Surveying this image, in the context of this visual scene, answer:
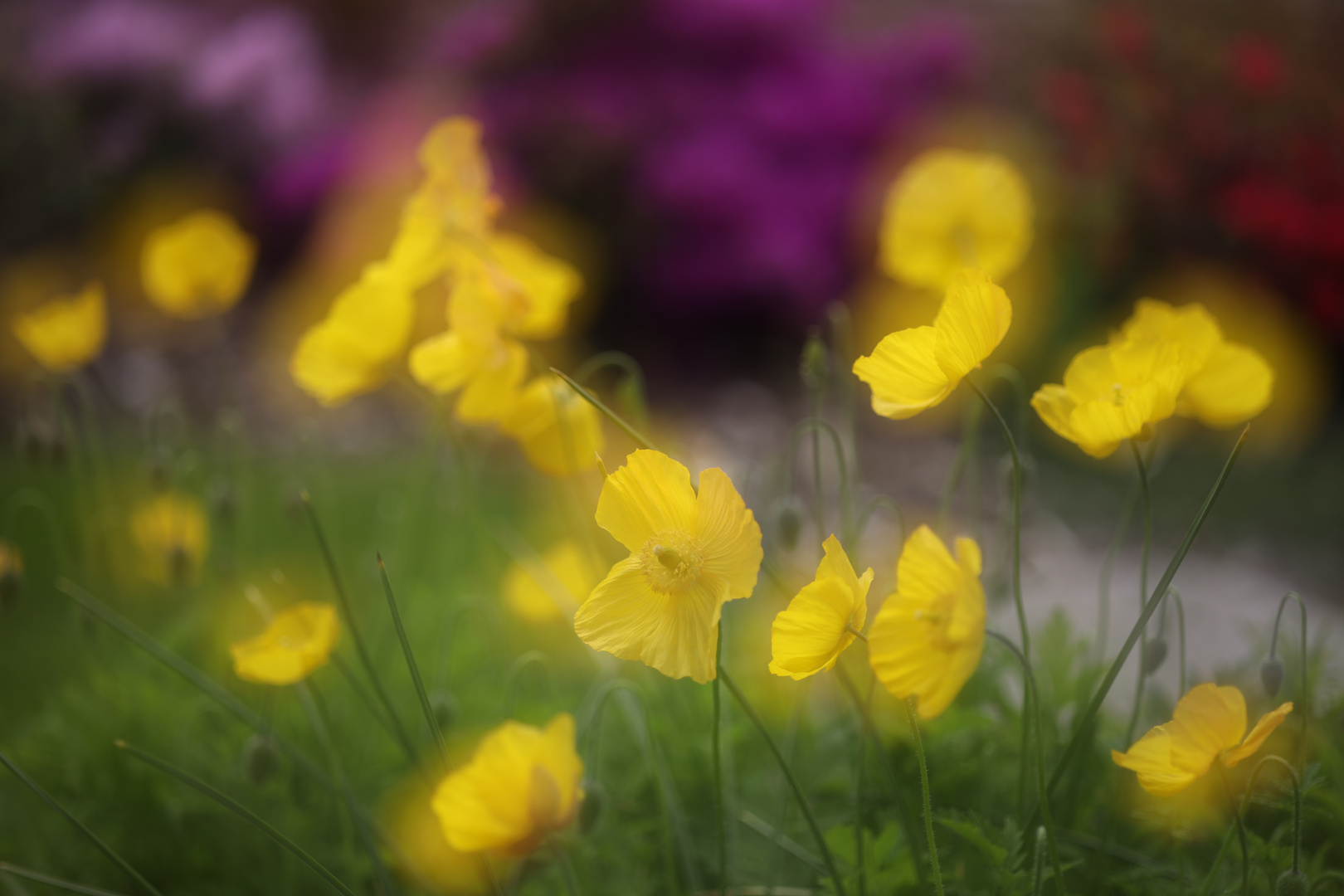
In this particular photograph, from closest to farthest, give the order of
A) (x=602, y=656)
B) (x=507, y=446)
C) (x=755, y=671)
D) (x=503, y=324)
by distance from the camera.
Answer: (x=503, y=324), (x=755, y=671), (x=602, y=656), (x=507, y=446)

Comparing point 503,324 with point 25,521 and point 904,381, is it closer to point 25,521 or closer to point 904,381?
point 904,381

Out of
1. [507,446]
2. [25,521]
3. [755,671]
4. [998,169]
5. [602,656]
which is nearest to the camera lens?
[998,169]

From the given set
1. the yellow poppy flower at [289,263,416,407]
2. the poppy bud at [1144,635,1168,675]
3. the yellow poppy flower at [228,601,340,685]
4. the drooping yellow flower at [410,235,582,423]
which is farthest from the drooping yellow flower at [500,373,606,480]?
the poppy bud at [1144,635,1168,675]

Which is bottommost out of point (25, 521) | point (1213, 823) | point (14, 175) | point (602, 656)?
point (25, 521)

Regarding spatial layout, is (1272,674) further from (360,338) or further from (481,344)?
(360,338)

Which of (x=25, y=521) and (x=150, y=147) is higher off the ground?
(x=150, y=147)

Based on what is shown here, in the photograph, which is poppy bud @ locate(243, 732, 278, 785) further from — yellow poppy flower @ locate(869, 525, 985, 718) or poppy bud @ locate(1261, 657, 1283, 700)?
poppy bud @ locate(1261, 657, 1283, 700)

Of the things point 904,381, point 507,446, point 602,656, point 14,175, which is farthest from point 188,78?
point 904,381
